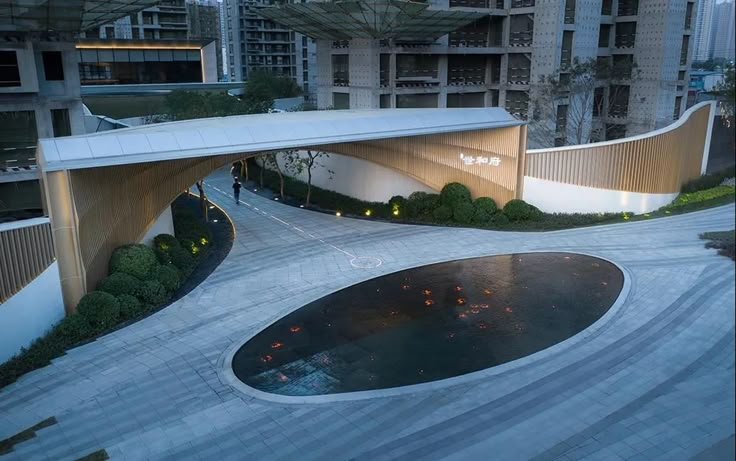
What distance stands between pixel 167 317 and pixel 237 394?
15.4 ft

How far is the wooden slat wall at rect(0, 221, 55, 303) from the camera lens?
12703mm

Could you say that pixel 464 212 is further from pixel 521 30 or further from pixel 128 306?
pixel 521 30

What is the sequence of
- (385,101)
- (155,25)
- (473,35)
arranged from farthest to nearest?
1. (155,25)
2. (473,35)
3. (385,101)

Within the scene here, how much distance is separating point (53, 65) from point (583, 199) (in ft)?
80.4

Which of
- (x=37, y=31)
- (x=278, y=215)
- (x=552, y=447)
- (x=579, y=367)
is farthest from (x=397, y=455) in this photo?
(x=37, y=31)

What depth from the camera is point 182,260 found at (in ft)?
61.9

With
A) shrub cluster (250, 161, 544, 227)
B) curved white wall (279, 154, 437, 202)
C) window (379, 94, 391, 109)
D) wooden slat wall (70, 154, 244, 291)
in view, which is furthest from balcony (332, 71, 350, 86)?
wooden slat wall (70, 154, 244, 291)

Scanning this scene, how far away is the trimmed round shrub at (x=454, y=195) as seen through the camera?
23688mm

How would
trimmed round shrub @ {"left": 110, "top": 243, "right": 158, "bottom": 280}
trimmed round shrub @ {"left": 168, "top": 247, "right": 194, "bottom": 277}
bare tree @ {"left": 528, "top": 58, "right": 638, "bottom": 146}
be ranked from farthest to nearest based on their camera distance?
bare tree @ {"left": 528, "top": 58, "right": 638, "bottom": 146} < trimmed round shrub @ {"left": 168, "top": 247, "right": 194, "bottom": 277} < trimmed round shrub @ {"left": 110, "top": 243, "right": 158, "bottom": 280}

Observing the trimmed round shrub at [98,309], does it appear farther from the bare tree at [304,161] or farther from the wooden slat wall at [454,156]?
the bare tree at [304,161]

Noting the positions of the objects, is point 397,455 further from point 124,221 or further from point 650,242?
point 650,242

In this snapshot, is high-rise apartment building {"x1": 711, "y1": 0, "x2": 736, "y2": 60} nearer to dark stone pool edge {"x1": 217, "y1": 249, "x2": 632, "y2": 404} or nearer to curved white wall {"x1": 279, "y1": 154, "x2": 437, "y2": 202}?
dark stone pool edge {"x1": 217, "y1": 249, "x2": 632, "y2": 404}

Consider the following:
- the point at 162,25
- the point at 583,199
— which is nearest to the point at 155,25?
the point at 162,25

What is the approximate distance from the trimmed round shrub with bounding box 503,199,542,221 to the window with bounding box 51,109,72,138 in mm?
20993
